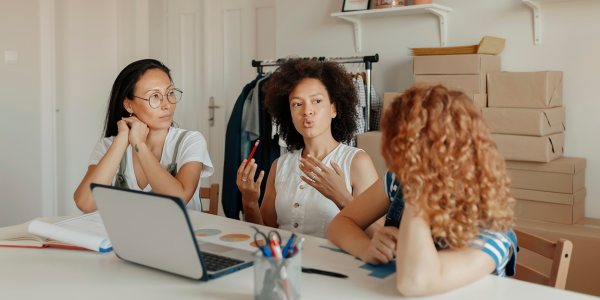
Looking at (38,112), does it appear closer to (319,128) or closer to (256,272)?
(319,128)

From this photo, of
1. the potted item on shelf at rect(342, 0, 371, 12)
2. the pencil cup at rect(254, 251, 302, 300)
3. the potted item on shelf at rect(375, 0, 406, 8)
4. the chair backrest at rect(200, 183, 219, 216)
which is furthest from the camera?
the potted item on shelf at rect(342, 0, 371, 12)

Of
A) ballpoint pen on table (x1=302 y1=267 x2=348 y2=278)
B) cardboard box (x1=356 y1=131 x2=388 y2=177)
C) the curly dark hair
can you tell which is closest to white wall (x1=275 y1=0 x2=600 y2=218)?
cardboard box (x1=356 y1=131 x2=388 y2=177)

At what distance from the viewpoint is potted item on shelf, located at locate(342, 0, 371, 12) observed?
2863 millimetres

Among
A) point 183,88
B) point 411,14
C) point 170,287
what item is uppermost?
point 411,14

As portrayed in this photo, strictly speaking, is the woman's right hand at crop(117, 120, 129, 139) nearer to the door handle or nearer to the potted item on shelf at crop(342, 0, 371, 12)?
the potted item on shelf at crop(342, 0, 371, 12)

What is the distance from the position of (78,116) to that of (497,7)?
10.2 ft

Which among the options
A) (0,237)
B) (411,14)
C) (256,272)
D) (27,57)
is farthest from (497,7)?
(27,57)

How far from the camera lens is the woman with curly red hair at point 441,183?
0.85m

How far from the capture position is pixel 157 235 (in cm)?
99

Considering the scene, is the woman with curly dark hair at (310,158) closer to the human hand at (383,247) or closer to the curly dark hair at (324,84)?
the curly dark hair at (324,84)

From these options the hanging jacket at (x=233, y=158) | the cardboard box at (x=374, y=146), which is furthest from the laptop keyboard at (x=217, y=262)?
the hanging jacket at (x=233, y=158)

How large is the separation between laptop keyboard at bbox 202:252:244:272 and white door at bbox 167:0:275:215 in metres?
2.77

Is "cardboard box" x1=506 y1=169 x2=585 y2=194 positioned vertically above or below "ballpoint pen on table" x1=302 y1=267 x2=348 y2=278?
above

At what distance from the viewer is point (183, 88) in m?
4.16
